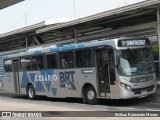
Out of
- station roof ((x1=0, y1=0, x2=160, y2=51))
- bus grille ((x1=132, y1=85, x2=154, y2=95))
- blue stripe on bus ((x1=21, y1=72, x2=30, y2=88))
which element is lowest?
bus grille ((x1=132, y1=85, x2=154, y2=95))

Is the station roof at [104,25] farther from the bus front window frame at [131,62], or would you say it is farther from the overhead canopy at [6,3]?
the overhead canopy at [6,3]

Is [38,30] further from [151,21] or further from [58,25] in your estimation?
[151,21]

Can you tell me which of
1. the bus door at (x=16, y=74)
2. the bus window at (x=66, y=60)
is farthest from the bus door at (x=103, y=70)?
the bus door at (x=16, y=74)

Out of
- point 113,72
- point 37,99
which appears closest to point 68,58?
point 113,72

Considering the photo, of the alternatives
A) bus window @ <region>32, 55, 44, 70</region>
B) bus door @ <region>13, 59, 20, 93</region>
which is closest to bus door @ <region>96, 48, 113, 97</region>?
bus window @ <region>32, 55, 44, 70</region>

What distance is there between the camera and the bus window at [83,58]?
18266 millimetres

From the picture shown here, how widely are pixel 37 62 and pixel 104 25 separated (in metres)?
4.97

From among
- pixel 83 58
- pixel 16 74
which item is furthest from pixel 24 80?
pixel 83 58

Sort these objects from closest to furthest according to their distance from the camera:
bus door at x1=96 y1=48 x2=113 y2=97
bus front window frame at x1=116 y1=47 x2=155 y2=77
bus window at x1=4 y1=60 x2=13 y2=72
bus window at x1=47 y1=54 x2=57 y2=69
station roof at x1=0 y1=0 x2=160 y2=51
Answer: bus front window frame at x1=116 y1=47 x2=155 y2=77, bus door at x1=96 y1=48 x2=113 y2=97, station roof at x1=0 y1=0 x2=160 y2=51, bus window at x1=47 y1=54 x2=57 y2=69, bus window at x1=4 y1=60 x2=13 y2=72

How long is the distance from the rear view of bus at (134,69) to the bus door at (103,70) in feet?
1.84

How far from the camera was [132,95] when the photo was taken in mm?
16875

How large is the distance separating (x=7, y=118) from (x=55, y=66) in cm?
832

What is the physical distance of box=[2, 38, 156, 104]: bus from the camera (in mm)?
16953

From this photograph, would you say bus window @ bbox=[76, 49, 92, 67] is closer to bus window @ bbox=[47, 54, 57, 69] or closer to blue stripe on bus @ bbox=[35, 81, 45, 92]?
bus window @ bbox=[47, 54, 57, 69]
